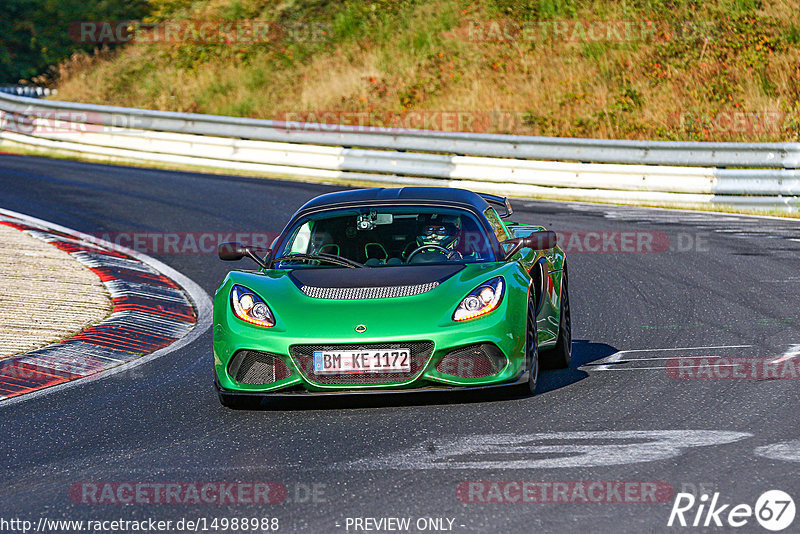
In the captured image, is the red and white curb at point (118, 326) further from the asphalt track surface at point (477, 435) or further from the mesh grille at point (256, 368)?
the mesh grille at point (256, 368)

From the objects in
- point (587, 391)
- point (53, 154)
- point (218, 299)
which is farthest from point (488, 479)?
point (53, 154)

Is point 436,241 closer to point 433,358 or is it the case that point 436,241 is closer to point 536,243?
point 536,243

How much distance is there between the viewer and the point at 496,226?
334 inches

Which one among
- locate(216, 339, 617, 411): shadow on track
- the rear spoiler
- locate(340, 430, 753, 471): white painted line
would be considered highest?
the rear spoiler

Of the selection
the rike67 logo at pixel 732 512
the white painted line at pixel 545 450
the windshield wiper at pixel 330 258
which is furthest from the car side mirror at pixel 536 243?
the rike67 logo at pixel 732 512

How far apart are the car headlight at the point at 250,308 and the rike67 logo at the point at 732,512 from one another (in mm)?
3030

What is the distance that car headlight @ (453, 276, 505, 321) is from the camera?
22.8 ft

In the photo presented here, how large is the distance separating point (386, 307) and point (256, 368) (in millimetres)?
858

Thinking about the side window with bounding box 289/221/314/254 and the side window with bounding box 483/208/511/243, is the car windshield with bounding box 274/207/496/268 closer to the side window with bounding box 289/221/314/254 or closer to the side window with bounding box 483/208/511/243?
the side window with bounding box 289/221/314/254

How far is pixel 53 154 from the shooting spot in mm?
25703

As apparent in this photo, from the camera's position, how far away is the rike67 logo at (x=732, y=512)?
454cm

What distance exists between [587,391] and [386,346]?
4.49 ft

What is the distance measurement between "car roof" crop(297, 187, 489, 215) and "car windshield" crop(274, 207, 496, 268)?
3.9 inches

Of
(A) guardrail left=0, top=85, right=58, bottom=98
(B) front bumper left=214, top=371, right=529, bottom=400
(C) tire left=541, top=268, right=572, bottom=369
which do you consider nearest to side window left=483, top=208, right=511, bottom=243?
(C) tire left=541, top=268, right=572, bottom=369
